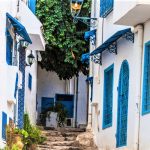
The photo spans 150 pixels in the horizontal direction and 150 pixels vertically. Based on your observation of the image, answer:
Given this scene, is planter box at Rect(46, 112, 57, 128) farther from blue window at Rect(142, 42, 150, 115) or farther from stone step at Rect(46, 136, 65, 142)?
blue window at Rect(142, 42, 150, 115)

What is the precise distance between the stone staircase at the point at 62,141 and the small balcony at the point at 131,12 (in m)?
6.63

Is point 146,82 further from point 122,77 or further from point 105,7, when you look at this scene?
point 105,7

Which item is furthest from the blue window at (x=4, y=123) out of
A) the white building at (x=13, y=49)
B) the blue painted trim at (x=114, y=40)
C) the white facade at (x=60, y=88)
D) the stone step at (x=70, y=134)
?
the white facade at (x=60, y=88)

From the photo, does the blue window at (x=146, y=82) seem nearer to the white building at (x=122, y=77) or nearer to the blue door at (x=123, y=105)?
the white building at (x=122, y=77)

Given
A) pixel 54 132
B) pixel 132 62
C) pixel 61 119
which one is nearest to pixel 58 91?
pixel 61 119

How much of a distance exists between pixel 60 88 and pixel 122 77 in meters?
15.9

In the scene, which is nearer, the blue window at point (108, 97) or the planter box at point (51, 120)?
the blue window at point (108, 97)

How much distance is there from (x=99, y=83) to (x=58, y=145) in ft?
10.8

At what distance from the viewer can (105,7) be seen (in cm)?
1742

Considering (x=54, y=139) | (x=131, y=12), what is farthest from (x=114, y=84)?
(x=54, y=139)

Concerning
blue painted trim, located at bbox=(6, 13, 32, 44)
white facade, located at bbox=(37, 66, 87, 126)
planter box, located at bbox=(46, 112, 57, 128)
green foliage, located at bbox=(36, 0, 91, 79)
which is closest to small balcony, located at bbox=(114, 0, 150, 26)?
blue painted trim, located at bbox=(6, 13, 32, 44)

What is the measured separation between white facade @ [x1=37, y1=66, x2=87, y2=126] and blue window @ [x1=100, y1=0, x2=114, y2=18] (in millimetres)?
12035

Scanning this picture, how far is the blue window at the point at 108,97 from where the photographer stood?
16.6 m

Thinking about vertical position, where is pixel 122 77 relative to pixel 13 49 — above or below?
below
